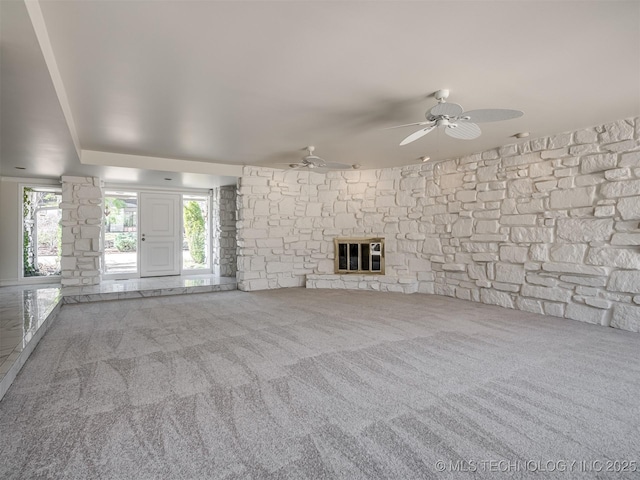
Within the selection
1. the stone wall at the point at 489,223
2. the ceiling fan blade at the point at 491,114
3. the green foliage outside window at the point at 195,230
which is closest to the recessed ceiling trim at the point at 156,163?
the stone wall at the point at 489,223

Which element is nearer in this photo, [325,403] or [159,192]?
[325,403]

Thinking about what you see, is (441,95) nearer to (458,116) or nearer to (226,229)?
(458,116)

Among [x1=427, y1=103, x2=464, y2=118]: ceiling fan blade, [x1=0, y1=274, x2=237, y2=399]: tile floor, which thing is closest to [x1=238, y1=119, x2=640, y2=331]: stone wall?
[x1=0, y1=274, x2=237, y2=399]: tile floor

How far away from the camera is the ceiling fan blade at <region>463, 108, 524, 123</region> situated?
100 inches

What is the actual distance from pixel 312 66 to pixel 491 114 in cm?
150

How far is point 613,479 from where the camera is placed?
4.42 feet

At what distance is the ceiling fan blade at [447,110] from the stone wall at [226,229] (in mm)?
5190

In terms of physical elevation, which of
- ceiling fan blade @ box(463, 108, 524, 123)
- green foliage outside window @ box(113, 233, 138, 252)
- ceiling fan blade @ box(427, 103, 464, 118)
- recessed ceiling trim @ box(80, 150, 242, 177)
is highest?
recessed ceiling trim @ box(80, 150, 242, 177)

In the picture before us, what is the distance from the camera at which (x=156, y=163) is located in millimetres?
5227

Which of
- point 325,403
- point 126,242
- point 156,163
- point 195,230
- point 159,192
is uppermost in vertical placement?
point 156,163

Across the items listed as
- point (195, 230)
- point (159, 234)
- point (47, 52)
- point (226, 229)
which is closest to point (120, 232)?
point (159, 234)

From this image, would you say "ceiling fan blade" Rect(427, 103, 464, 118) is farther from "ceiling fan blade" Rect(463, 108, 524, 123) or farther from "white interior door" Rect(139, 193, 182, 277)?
"white interior door" Rect(139, 193, 182, 277)

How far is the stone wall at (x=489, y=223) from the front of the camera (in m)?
3.55

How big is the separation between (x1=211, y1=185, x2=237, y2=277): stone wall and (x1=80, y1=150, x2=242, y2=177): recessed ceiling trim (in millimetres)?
1272
